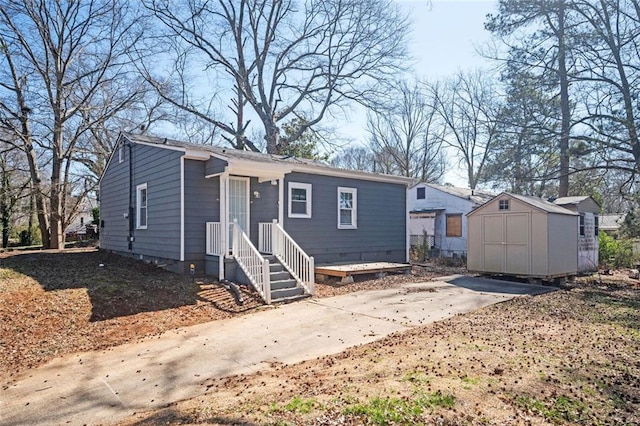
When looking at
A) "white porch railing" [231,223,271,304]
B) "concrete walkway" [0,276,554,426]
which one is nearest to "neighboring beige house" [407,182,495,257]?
"concrete walkway" [0,276,554,426]

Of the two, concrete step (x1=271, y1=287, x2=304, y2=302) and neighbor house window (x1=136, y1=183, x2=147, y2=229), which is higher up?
neighbor house window (x1=136, y1=183, x2=147, y2=229)

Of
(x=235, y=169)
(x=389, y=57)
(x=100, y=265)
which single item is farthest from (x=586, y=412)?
(x=389, y=57)

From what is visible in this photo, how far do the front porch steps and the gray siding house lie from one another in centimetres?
2

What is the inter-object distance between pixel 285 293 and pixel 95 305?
3600mm

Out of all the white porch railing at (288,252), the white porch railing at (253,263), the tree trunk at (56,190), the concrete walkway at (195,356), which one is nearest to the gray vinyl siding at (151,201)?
the white porch railing at (253,263)

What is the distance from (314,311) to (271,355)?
95.2 inches

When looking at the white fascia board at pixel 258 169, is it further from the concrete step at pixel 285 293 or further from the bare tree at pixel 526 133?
the bare tree at pixel 526 133

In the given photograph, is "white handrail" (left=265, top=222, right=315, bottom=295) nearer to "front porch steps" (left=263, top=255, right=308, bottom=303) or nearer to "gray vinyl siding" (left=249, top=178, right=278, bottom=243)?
"front porch steps" (left=263, top=255, right=308, bottom=303)

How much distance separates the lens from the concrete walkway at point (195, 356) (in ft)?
13.0

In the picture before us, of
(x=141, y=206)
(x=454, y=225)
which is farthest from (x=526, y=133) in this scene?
(x=141, y=206)

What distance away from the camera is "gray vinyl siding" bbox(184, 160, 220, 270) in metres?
10.0

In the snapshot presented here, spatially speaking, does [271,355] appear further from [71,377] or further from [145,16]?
[145,16]

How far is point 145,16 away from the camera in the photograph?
65.6 ft

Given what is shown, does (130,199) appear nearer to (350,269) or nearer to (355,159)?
(350,269)
